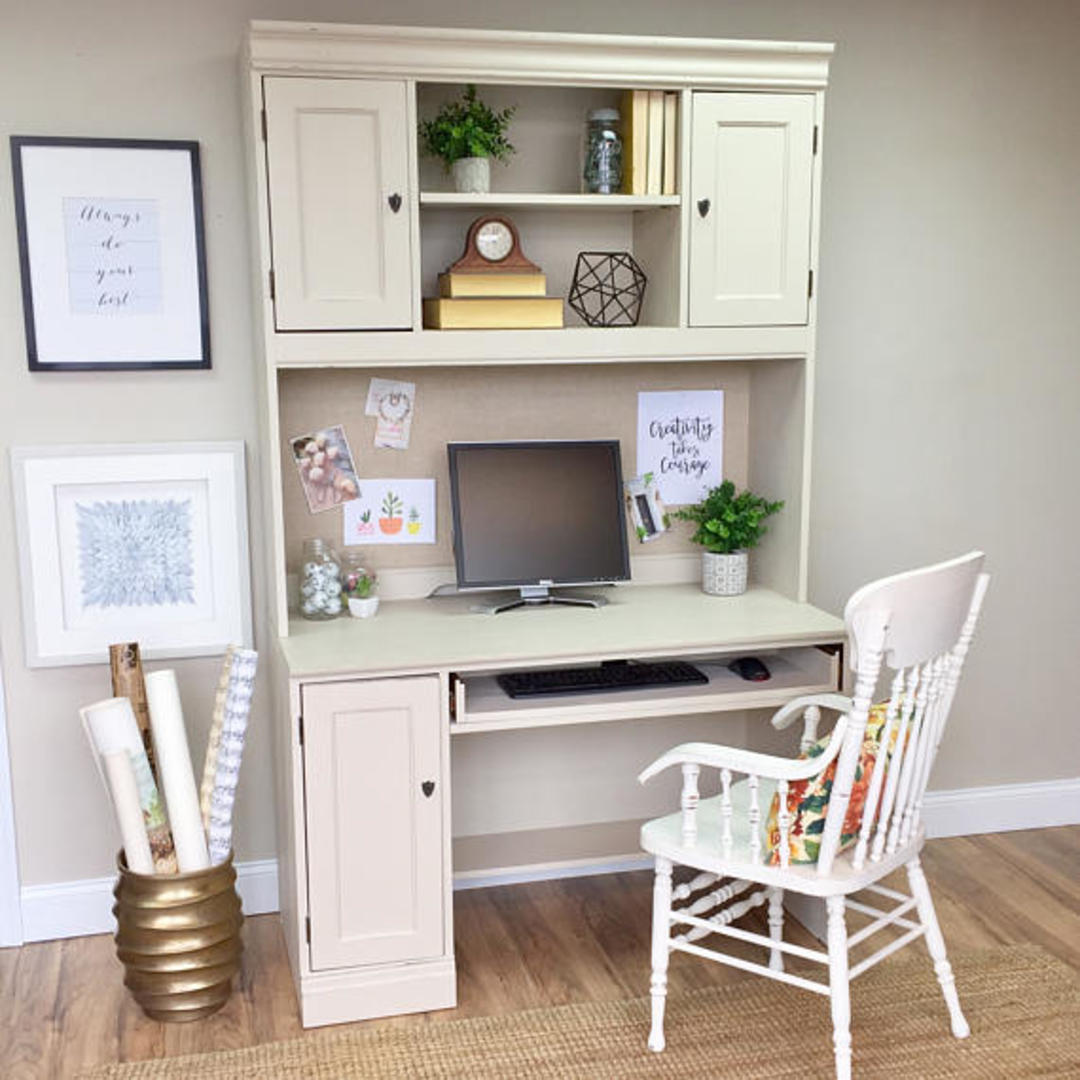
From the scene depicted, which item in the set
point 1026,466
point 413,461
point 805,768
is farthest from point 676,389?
point 805,768

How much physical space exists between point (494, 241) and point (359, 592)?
0.87 meters

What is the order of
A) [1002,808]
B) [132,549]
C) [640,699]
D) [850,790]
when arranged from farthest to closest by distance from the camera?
[1002,808]
[132,549]
[640,699]
[850,790]

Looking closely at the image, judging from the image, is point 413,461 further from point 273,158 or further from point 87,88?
point 87,88

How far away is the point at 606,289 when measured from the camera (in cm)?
306

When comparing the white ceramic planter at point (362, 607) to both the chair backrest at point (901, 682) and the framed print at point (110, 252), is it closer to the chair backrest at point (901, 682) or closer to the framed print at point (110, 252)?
the framed print at point (110, 252)

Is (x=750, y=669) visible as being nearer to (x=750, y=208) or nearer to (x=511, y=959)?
(x=511, y=959)

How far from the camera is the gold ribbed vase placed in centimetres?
262

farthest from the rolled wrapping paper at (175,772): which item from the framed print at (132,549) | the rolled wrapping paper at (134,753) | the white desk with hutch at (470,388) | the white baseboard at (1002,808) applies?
the white baseboard at (1002,808)

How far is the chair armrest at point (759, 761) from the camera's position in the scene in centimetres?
222

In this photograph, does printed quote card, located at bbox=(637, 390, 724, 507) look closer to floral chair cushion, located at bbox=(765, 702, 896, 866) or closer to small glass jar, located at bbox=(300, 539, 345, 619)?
small glass jar, located at bbox=(300, 539, 345, 619)

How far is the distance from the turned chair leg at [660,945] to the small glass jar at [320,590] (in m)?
0.97

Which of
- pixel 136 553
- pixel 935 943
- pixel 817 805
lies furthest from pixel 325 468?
pixel 935 943

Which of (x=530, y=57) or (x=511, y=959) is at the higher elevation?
(x=530, y=57)

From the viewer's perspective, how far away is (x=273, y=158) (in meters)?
2.57
